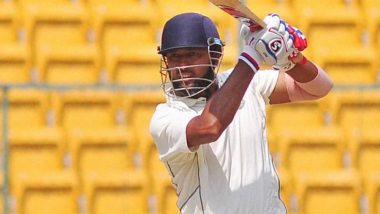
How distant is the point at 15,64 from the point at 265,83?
9.86 ft

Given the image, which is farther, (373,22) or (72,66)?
(373,22)

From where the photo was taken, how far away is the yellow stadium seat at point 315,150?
22.7ft

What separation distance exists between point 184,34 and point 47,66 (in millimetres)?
3122

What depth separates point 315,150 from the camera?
6.98 m

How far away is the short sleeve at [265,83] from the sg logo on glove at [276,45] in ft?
1.52

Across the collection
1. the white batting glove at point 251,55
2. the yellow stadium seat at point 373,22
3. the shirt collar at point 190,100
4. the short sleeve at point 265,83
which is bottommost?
the shirt collar at point 190,100

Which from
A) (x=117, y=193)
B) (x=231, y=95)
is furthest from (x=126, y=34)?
(x=231, y=95)

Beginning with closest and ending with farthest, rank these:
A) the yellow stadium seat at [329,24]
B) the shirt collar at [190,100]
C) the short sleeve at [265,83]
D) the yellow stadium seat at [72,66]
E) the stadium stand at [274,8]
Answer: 1. the shirt collar at [190,100]
2. the short sleeve at [265,83]
3. the yellow stadium seat at [72,66]
4. the stadium stand at [274,8]
5. the yellow stadium seat at [329,24]

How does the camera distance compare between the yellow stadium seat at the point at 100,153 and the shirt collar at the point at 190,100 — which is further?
the yellow stadium seat at the point at 100,153

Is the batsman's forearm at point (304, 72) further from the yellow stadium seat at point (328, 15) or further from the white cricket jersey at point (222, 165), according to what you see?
the yellow stadium seat at point (328, 15)

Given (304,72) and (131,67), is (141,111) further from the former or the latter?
(304,72)

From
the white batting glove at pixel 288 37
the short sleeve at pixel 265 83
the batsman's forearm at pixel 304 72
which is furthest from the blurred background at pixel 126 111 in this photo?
the white batting glove at pixel 288 37

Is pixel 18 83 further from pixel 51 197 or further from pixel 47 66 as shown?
pixel 51 197

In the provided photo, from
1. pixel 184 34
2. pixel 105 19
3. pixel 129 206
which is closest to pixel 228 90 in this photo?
pixel 184 34
